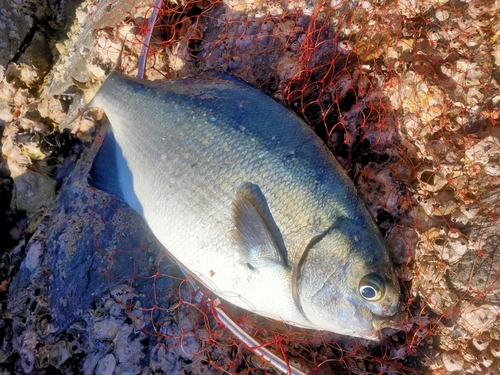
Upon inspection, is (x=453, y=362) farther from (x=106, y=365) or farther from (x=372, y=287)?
(x=106, y=365)

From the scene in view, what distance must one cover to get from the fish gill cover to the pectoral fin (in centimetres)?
54

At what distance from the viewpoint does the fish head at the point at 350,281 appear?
1750 mm

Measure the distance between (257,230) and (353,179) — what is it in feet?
2.43

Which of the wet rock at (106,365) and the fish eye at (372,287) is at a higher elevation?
the fish eye at (372,287)

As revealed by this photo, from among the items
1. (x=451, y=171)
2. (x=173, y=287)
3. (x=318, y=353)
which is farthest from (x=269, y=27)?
(x=318, y=353)

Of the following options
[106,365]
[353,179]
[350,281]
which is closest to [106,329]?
[106,365]

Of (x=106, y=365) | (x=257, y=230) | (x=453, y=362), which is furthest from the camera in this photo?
(x=106, y=365)

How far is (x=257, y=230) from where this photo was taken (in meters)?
1.86

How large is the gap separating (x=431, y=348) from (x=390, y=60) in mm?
1685

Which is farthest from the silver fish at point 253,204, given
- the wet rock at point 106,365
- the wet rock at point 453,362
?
the wet rock at point 106,365

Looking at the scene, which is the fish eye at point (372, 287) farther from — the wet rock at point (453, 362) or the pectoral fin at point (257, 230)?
the wet rock at point (453, 362)

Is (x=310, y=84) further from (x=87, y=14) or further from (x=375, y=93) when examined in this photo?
(x=87, y=14)

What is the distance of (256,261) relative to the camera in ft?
6.25

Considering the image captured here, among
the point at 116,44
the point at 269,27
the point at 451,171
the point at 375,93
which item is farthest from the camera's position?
the point at 116,44
